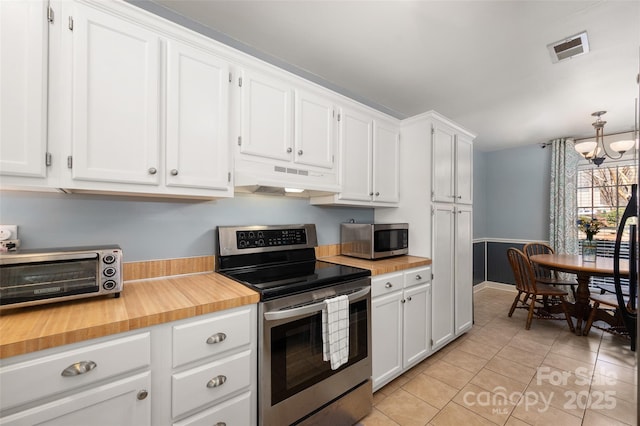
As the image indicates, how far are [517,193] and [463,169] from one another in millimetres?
2708

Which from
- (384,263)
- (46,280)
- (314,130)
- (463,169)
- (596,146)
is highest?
(596,146)

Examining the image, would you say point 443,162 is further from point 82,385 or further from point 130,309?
point 82,385

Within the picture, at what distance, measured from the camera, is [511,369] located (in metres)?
2.38

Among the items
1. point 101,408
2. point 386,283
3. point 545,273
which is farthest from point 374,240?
point 545,273

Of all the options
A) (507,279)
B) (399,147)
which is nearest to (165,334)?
(399,147)

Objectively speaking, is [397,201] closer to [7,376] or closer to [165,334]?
[165,334]

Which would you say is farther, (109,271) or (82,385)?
(109,271)

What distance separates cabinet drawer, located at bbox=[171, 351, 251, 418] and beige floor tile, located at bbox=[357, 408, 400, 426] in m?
0.96

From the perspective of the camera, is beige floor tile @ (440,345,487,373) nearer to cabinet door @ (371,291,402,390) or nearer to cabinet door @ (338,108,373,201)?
cabinet door @ (371,291,402,390)

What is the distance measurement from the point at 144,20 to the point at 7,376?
153cm

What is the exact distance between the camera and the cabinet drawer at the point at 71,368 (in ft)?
2.74

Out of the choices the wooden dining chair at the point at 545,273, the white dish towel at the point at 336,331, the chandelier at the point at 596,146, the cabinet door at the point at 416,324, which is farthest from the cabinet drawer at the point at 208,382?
the chandelier at the point at 596,146

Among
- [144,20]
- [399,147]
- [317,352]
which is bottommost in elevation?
[317,352]

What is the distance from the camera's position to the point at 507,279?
4.78m
